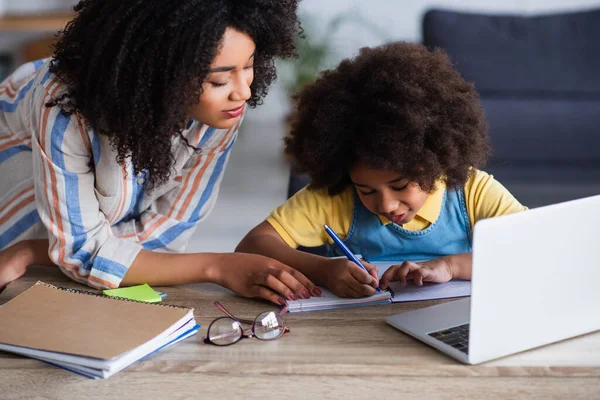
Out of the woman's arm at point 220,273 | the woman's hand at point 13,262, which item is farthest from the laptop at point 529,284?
the woman's hand at point 13,262

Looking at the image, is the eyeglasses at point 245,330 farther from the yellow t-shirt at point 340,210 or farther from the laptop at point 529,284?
the yellow t-shirt at point 340,210

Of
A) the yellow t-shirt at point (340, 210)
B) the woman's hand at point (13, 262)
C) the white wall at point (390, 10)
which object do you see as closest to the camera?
the woman's hand at point (13, 262)

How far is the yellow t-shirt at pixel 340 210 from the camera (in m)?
1.60

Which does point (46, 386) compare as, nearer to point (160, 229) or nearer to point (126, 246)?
point (126, 246)

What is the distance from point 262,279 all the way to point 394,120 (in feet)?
1.20

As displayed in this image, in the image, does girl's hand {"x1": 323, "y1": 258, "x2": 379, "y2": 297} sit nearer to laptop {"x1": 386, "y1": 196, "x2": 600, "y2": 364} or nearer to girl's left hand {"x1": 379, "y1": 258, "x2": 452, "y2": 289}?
girl's left hand {"x1": 379, "y1": 258, "x2": 452, "y2": 289}

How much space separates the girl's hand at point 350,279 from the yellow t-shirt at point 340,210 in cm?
24

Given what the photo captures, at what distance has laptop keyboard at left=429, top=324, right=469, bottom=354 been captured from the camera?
114 centimetres

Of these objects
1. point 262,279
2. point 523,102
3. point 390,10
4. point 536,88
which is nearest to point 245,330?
point 262,279

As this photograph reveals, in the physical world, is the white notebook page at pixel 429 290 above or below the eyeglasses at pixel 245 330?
above

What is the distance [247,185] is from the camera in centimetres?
420

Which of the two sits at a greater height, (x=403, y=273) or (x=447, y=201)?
(x=447, y=201)

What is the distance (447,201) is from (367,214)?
0.17 metres

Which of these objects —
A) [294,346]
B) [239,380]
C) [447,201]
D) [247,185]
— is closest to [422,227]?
[447,201]
